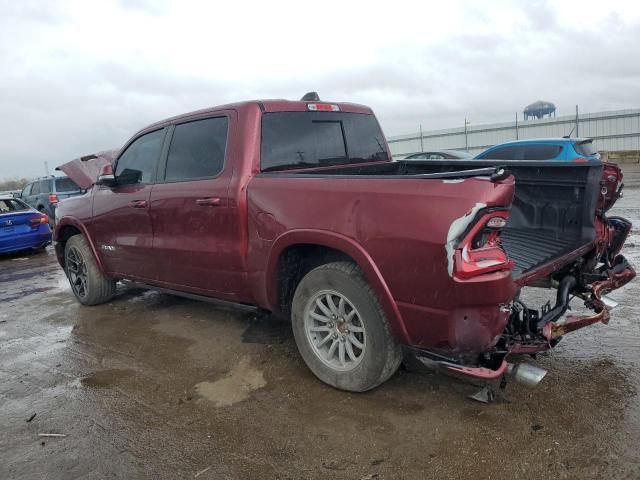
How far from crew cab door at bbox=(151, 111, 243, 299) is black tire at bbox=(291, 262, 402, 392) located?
2.57 feet

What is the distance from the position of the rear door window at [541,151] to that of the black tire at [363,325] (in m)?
8.48

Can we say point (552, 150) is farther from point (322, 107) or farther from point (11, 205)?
point (11, 205)

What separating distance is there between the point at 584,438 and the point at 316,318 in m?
1.69

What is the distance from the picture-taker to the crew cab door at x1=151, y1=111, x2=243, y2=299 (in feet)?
12.8

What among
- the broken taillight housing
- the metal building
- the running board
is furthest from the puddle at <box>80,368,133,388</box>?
the metal building

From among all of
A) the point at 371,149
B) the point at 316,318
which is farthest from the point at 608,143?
the point at 316,318

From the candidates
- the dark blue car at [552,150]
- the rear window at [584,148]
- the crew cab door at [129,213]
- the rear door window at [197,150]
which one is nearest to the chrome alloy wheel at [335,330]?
the rear door window at [197,150]

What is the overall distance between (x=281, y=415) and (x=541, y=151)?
30.0ft

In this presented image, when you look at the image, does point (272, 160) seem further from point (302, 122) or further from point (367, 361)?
point (367, 361)

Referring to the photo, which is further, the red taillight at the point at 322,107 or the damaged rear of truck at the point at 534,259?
the red taillight at the point at 322,107

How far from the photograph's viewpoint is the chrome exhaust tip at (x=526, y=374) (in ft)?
9.07

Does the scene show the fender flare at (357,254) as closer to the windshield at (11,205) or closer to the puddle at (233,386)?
the puddle at (233,386)

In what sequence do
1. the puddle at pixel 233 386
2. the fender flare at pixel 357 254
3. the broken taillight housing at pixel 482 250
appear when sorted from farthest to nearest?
the puddle at pixel 233 386
the fender flare at pixel 357 254
the broken taillight housing at pixel 482 250

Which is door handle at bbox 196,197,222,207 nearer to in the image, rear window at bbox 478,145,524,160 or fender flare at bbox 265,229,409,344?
fender flare at bbox 265,229,409,344
